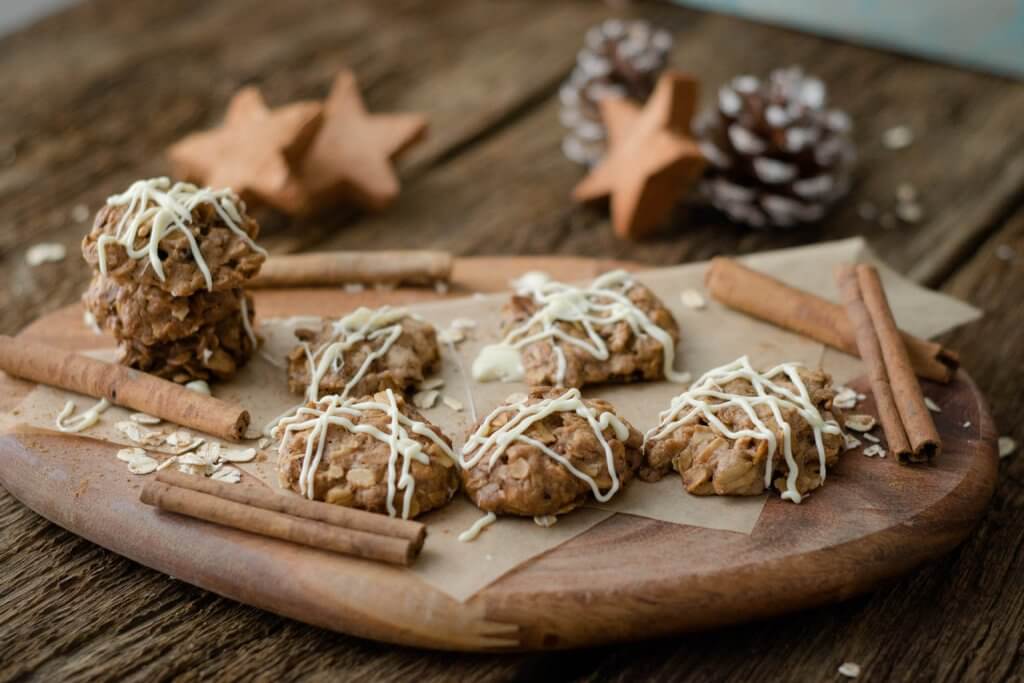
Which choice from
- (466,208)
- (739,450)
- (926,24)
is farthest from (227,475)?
(926,24)

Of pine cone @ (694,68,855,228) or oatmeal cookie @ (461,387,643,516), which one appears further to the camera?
pine cone @ (694,68,855,228)

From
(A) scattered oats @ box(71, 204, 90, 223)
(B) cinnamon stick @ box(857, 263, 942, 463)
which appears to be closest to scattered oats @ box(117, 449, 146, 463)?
(A) scattered oats @ box(71, 204, 90, 223)

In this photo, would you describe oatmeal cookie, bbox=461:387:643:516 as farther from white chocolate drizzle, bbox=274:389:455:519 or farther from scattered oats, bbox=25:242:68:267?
scattered oats, bbox=25:242:68:267

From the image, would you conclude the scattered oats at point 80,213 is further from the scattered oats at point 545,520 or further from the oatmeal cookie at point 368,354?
the scattered oats at point 545,520

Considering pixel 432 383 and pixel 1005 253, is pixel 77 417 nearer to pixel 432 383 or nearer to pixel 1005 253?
pixel 432 383

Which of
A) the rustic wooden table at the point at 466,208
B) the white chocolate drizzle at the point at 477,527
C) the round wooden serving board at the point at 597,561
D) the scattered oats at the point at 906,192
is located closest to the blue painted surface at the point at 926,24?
the rustic wooden table at the point at 466,208
